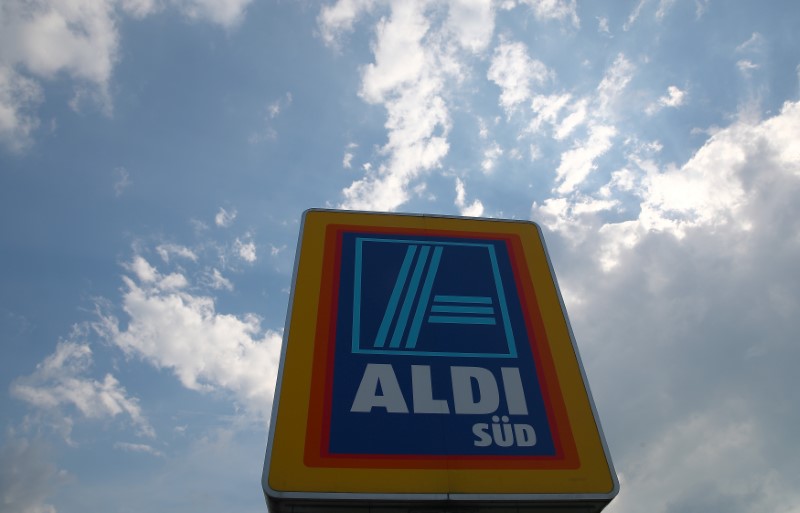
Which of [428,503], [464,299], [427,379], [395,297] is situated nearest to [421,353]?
[427,379]

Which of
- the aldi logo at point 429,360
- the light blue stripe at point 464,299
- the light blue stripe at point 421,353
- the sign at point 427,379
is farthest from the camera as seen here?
the light blue stripe at point 464,299

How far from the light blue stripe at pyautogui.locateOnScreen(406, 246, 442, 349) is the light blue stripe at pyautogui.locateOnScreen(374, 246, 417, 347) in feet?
0.49

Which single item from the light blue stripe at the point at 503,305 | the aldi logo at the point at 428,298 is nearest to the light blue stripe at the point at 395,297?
the aldi logo at the point at 428,298

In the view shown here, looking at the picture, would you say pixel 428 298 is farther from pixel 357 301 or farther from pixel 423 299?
pixel 357 301

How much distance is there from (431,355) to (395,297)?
553mm

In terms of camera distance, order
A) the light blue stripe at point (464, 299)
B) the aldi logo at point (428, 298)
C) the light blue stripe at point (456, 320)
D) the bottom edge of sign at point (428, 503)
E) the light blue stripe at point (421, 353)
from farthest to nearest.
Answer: the light blue stripe at point (464, 299) < the light blue stripe at point (456, 320) < the aldi logo at point (428, 298) < the light blue stripe at point (421, 353) < the bottom edge of sign at point (428, 503)

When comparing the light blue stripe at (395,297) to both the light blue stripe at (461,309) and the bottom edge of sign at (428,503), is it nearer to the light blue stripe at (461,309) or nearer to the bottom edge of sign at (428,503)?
the light blue stripe at (461,309)

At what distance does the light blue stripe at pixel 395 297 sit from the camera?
351 centimetres

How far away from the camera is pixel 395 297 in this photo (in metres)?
3.79

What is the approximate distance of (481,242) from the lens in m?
4.36

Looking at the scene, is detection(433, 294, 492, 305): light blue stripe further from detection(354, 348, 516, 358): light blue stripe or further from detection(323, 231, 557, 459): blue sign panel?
detection(354, 348, 516, 358): light blue stripe

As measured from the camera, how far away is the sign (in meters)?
2.78

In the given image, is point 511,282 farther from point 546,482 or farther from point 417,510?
point 417,510

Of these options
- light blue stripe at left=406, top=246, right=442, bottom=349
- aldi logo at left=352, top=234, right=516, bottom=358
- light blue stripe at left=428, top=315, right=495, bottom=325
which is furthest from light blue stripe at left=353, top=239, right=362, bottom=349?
light blue stripe at left=428, top=315, right=495, bottom=325
